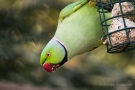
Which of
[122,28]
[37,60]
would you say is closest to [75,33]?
[122,28]

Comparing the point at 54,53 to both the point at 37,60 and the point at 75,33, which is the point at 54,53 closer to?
the point at 75,33

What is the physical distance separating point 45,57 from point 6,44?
88 cm

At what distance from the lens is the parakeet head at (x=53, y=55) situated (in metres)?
2.99

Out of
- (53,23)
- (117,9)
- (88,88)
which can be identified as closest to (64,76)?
(88,88)

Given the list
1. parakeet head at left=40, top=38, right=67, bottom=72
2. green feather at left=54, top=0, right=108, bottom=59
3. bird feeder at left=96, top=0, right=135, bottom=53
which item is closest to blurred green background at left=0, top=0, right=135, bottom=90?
parakeet head at left=40, top=38, right=67, bottom=72

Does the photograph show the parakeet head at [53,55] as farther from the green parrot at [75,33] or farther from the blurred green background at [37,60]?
the blurred green background at [37,60]

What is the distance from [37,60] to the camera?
4.47 meters

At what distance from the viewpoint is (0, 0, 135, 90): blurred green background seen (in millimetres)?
3907

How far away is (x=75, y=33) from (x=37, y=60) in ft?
5.43

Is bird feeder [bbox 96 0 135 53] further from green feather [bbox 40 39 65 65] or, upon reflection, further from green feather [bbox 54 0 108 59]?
green feather [bbox 40 39 65 65]

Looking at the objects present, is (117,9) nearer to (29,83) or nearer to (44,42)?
(44,42)

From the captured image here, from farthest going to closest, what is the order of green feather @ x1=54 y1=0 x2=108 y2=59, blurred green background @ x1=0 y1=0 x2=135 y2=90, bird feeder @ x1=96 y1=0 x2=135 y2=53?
blurred green background @ x1=0 y1=0 x2=135 y2=90 → green feather @ x1=54 y1=0 x2=108 y2=59 → bird feeder @ x1=96 y1=0 x2=135 y2=53

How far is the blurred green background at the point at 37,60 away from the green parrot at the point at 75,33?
2.60 ft

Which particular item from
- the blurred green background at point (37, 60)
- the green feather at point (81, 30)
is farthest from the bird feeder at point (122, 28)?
the blurred green background at point (37, 60)
